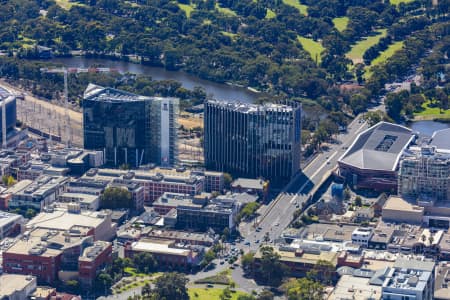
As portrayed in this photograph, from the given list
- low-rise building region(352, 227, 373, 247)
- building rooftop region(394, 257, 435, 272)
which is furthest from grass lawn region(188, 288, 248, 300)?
low-rise building region(352, 227, 373, 247)

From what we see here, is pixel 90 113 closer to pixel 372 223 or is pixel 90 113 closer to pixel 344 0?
pixel 372 223

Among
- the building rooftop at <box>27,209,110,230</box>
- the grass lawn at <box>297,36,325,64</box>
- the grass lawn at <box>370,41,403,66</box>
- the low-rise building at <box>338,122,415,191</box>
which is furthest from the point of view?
the grass lawn at <box>297,36,325,64</box>

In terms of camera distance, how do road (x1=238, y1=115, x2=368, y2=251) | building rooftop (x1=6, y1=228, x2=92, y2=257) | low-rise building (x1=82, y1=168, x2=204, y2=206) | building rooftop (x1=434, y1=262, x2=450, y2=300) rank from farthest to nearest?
1. low-rise building (x1=82, y1=168, x2=204, y2=206)
2. road (x1=238, y1=115, x2=368, y2=251)
3. building rooftop (x1=6, y1=228, x2=92, y2=257)
4. building rooftop (x1=434, y1=262, x2=450, y2=300)

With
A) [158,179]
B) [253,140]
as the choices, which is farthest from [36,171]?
[253,140]

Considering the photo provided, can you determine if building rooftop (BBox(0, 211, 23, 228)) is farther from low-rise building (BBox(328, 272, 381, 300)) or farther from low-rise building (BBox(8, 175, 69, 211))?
low-rise building (BBox(328, 272, 381, 300))

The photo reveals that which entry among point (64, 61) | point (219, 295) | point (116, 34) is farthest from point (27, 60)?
point (219, 295)

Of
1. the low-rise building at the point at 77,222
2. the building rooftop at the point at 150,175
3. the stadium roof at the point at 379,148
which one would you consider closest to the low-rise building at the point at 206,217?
the low-rise building at the point at 77,222

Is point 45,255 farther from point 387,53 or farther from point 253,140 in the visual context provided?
point 387,53
